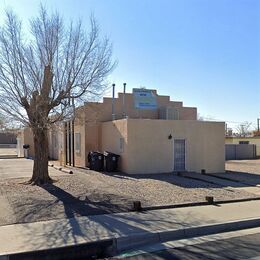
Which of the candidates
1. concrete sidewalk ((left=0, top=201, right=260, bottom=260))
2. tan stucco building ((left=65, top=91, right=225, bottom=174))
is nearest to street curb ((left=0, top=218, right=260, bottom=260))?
concrete sidewalk ((left=0, top=201, right=260, bottom=260))

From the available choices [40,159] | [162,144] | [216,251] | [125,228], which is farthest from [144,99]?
[216,251]

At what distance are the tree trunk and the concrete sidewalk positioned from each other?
6.54 metres

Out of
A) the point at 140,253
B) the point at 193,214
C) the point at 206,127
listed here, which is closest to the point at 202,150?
the point at 206,127

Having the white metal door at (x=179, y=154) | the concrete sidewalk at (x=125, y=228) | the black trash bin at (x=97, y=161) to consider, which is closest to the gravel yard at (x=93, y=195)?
the concrete sidewalk at (x=125, y=228)

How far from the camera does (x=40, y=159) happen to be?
51.4 feet

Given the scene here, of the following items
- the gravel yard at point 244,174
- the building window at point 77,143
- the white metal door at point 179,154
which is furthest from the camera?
the building window at point 77,143

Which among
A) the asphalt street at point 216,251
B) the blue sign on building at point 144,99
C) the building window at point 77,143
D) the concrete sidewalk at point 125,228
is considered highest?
the blue sign on building at point 144,99

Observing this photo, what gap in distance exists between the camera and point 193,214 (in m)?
9.98

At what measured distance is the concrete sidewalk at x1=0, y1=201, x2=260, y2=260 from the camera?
7.24 meters

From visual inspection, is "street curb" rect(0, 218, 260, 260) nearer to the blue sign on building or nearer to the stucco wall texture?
the stucco wall texture

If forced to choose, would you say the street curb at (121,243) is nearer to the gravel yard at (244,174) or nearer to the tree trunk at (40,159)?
the tree trunk at (40,159)

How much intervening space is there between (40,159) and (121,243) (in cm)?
889

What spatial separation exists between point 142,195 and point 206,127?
10.4m

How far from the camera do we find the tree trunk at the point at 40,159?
15.4 meters
